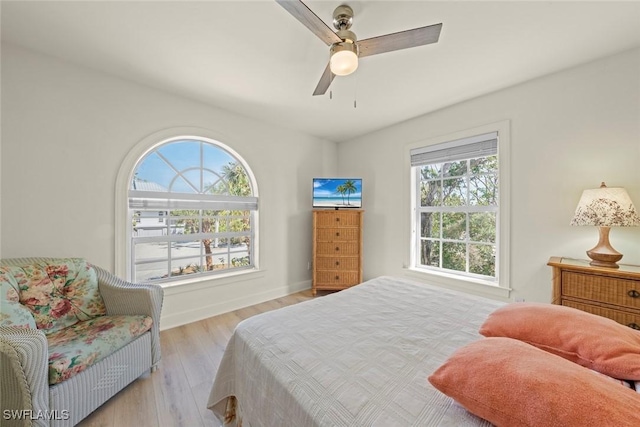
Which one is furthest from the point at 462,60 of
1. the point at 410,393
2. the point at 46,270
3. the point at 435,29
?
the point at 46,270

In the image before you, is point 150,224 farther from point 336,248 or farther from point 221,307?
point 336,248

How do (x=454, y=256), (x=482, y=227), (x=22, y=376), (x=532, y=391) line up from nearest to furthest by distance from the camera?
1. (x=532, y=391)
2. (x=22, y=376)
3. (x=482, y=227)
4. (x=454, y=256)

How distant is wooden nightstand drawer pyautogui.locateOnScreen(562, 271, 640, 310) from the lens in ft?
5.16

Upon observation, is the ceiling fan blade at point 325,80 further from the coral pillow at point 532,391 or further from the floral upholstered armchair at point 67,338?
the floral upholstered armchair at point 67,338

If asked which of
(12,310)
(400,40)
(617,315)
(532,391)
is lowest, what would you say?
(617,315)

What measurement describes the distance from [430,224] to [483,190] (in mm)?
711

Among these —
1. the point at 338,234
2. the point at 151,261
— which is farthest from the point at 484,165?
the point at 151,261

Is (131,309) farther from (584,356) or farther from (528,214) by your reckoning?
(528,214)

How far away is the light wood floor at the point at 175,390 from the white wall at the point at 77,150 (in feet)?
1.54

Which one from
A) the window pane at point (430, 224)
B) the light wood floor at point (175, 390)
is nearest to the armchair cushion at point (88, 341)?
the light wood floor at point (175, 390)

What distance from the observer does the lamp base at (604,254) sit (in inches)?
67.7

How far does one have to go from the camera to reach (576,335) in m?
0.90

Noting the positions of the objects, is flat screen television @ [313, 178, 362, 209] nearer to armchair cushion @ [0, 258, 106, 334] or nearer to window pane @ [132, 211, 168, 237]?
window pane @ [132, 211, 168, 237]

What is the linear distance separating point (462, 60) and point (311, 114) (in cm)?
165
